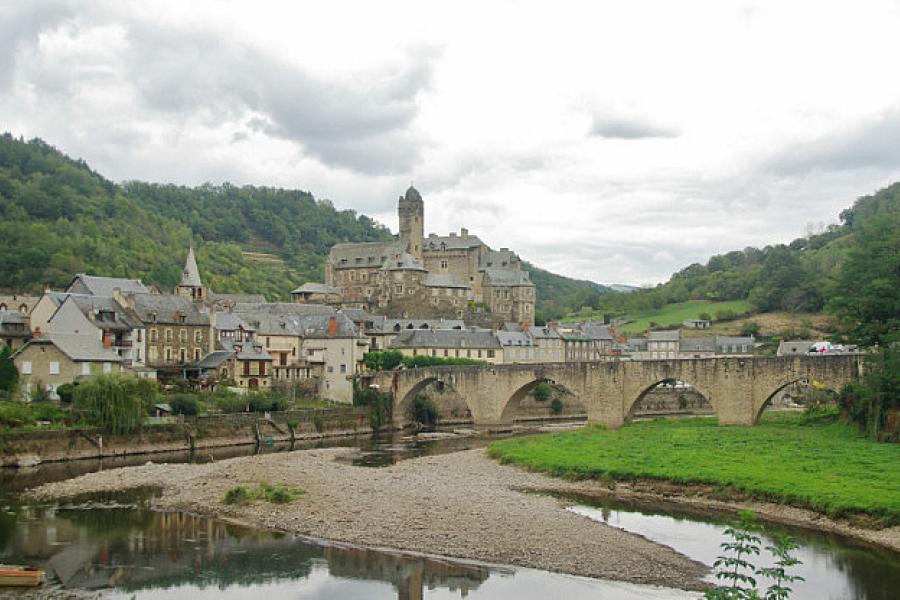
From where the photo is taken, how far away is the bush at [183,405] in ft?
177

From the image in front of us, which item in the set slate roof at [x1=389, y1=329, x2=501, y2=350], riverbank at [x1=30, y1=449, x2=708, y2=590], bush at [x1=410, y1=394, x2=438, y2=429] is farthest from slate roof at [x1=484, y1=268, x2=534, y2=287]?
riverbank at [x1=30, y1=449, x2=708, y2=590]

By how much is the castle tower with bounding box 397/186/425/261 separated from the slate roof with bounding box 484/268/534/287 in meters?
9.93

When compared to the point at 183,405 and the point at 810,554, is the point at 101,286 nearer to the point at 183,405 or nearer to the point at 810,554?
the point at 183,405

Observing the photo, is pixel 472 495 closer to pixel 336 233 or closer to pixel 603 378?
pixel 603 378

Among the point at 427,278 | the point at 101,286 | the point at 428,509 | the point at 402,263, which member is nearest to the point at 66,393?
the point at 101,286

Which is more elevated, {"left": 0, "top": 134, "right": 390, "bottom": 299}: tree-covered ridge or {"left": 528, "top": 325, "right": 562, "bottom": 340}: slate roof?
{"left": 0, "top": 134, "right": 390, "bottom": 299}: tree-covered ridge

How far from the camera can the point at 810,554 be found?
27203 millimetres

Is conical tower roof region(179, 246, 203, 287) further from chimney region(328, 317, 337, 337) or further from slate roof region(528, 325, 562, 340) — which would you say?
slate roof region(528, 325, 562, 340)

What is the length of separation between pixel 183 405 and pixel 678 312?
98913 mm

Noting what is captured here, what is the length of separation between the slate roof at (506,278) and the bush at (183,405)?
66.2 metres

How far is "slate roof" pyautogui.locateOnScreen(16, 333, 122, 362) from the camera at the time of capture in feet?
175

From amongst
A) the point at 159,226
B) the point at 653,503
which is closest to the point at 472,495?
the point at 653,503

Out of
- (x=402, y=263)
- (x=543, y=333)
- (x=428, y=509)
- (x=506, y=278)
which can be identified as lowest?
(x=428, y=509)

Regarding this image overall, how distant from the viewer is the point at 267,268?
532ft
